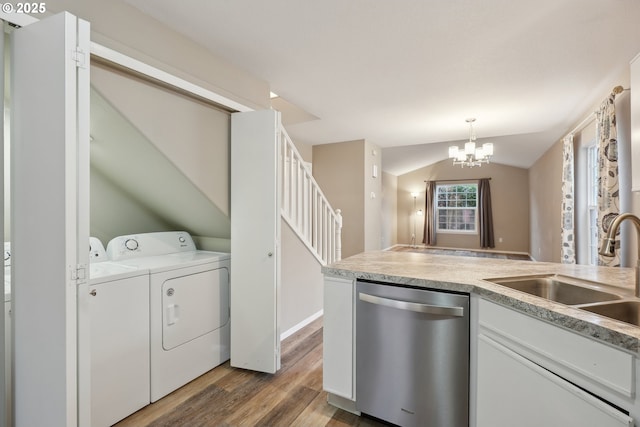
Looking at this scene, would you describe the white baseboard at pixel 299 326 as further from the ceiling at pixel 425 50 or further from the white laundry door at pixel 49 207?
the ceiling at pixel 425 50

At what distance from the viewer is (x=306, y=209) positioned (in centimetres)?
322

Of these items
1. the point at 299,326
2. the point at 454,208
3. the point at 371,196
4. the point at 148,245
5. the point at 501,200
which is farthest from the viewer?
the point at 454,208

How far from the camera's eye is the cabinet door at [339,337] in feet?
5.79

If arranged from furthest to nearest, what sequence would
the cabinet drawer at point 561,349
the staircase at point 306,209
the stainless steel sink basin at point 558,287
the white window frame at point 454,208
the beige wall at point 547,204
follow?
the white window frame at point 454,208 < the beige wall at point 547,204 < the staircase at point 306,209 < the stainless steel sink basin at point 558,287 < the cabinet drawer at point 561,349

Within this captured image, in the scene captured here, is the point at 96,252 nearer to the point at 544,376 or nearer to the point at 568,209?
the point at 544,376

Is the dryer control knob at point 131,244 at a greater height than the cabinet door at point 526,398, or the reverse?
the dryer control knob at point 131,244

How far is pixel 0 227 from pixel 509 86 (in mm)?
4052

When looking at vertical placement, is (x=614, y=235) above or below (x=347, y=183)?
below

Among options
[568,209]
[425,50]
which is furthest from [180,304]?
[568,209]

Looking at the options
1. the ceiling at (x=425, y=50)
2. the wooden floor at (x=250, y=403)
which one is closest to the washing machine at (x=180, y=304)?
the wooden floor at (x=250, y=403)

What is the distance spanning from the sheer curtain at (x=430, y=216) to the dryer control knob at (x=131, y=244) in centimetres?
895

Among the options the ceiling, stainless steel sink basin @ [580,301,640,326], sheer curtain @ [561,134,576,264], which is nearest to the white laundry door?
the ceiling

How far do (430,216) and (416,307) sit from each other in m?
8.82

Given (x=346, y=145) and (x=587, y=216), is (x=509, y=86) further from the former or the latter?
(x=346, y=145)
